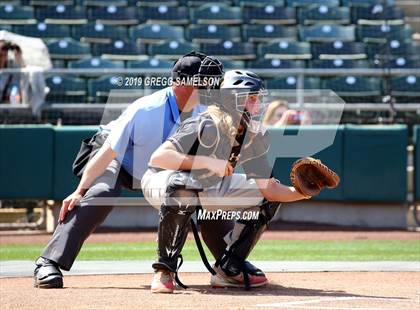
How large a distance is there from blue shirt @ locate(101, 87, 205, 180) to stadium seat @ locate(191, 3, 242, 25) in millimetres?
10457

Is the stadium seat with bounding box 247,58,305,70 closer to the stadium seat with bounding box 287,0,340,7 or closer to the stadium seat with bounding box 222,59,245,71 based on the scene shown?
the stadium seat with bounding box 222,59,245,71

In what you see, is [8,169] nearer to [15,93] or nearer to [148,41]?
[15,93]

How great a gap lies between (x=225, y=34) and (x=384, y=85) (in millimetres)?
3785

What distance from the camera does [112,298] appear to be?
219 inches

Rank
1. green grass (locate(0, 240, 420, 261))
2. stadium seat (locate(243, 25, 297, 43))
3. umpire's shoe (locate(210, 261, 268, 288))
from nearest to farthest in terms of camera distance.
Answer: umpire's shoe (locate(210, 261, 268, 288)) < green grass (locate(0, 240, 420, 261)) < stadium seat (locate(243, 25, 297, 43))

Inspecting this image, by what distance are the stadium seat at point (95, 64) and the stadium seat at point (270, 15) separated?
293 centimetres

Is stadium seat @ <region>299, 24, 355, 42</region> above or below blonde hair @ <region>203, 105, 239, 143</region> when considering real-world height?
below

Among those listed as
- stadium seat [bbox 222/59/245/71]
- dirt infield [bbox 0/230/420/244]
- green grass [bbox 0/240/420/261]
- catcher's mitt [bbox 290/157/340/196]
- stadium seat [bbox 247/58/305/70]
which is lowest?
dirt infield [bbox 0/230/420/244]

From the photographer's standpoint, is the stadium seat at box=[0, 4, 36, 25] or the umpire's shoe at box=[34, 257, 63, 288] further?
the stadium seat at box=[0, 4, 36, 25]

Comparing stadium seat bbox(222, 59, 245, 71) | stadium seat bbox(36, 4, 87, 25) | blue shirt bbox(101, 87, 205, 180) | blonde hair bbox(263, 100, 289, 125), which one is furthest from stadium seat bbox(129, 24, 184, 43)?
blue shirt bbox(101, 87, 205, 180)

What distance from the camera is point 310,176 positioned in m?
5.96

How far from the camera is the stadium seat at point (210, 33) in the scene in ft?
53.1

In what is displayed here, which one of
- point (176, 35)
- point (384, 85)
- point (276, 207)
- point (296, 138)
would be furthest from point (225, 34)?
point (276, 207)

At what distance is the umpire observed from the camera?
6.12m
